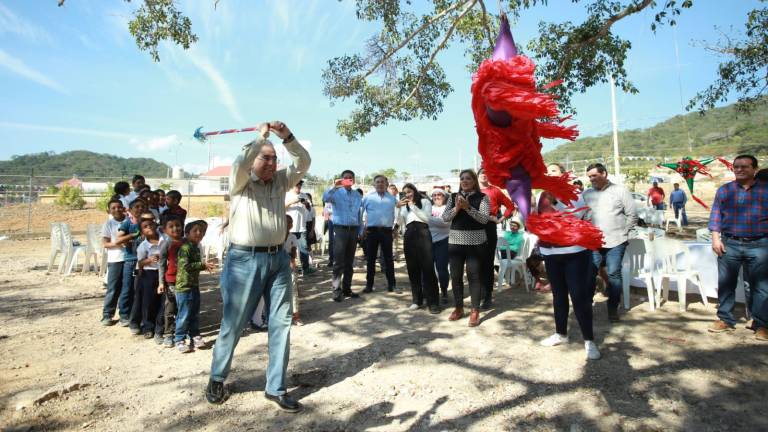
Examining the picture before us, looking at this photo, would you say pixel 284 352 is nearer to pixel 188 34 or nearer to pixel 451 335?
pixel 451 335

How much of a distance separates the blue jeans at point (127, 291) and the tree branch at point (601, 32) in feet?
19.6

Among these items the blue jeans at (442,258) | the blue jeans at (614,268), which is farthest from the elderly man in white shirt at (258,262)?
the blue jeans at (614,268)

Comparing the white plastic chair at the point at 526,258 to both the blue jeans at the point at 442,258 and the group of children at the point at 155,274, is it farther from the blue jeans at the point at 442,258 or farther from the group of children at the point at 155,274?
the group of children at the point at 155,274

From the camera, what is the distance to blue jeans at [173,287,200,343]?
3.97 meters

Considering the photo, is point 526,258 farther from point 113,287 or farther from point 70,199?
point 70,199

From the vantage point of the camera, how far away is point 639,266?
5543 millimetres

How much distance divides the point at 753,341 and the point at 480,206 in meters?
2.63

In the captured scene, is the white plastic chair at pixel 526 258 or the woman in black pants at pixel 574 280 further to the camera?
the white plastic chair at pixel 526 258

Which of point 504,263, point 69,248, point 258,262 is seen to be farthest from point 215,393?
point 69,248

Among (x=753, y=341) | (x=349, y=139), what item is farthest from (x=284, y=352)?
(x=349, y=139)

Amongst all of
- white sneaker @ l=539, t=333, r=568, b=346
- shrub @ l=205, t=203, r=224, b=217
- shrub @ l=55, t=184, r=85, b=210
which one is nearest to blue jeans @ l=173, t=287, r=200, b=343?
white sneaker @ l=539, t=333, r=568, b=346

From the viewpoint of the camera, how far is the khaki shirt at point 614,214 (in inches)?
176

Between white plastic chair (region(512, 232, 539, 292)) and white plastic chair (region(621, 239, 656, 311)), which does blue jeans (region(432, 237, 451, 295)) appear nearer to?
white plastic chair (region(512, 232, 539, 292))

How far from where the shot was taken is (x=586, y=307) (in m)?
3.63
